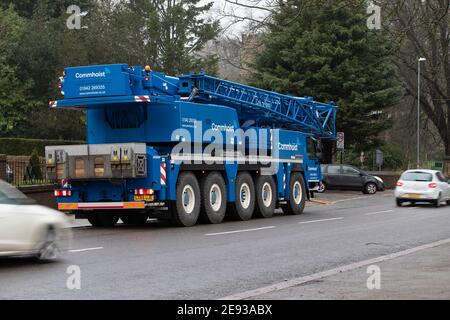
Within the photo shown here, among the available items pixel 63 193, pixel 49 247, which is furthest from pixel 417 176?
pixel 49 247

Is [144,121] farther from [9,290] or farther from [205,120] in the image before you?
[9,290]

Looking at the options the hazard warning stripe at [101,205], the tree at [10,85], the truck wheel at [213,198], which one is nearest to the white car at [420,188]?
the truck wheel at [213,198]

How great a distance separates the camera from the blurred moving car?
4284cm

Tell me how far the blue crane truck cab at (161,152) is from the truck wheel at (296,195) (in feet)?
5.59

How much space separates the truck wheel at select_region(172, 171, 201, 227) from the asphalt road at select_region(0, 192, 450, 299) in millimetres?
388

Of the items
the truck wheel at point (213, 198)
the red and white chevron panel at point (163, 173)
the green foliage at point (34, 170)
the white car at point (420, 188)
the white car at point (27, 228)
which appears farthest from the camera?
the white car at point (420, 188)

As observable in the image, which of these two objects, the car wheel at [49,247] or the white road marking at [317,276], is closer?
the white road marking at [317,276]

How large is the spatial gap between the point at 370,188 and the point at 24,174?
23025 mm

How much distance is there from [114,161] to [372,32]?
28.7 m

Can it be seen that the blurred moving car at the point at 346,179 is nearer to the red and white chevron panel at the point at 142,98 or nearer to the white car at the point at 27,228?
the red and white chevron panel at the point at 142,98

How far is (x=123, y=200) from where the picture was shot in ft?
59.0

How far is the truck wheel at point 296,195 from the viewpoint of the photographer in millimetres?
24766

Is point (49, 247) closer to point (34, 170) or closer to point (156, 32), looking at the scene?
point (34, 170)

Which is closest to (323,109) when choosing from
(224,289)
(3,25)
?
(224,289)
